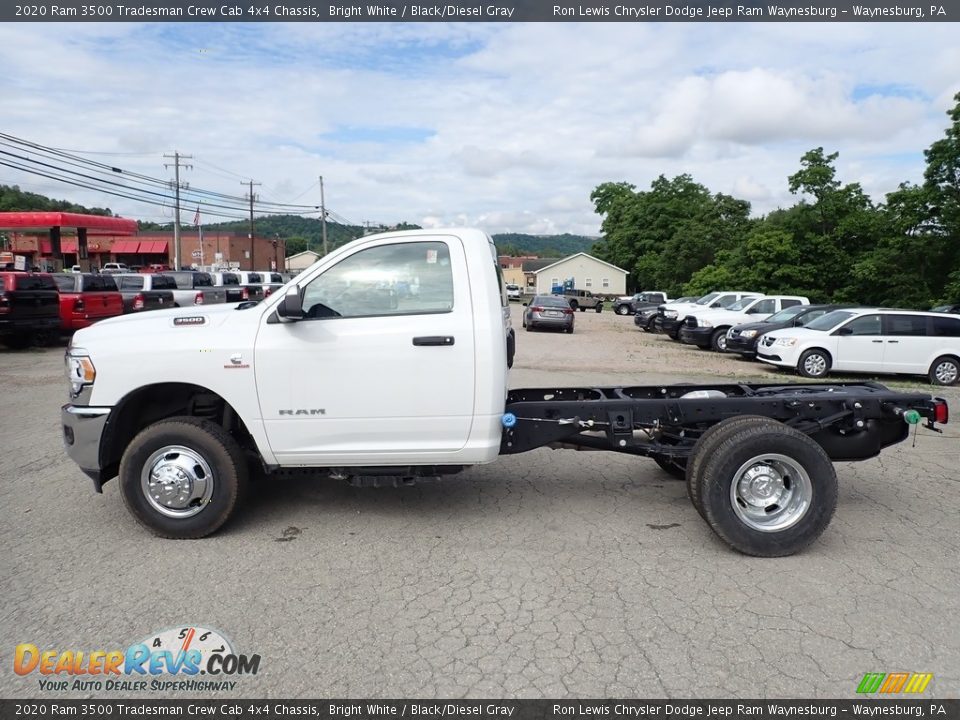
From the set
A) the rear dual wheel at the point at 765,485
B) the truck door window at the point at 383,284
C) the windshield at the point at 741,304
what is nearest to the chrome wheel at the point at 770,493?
the rear dual wheel at the point at 765,485

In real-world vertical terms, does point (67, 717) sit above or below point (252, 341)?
below

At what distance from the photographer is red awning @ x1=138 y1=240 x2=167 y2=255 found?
290 feet

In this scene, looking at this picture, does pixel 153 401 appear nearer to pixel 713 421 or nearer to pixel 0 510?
pixel 0 510

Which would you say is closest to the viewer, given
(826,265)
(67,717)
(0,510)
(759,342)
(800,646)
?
(67,717)

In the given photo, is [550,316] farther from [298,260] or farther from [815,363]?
[298,260]

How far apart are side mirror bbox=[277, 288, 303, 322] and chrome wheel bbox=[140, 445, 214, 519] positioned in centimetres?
116

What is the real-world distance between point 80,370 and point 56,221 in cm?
4179

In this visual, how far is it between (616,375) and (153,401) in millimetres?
9997

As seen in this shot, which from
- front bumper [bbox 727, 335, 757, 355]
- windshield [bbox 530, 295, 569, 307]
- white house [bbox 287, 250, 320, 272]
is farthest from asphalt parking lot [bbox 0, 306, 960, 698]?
white house [bbox 287, 250, 320, 272]

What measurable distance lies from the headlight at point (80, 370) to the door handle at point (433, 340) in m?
2.21

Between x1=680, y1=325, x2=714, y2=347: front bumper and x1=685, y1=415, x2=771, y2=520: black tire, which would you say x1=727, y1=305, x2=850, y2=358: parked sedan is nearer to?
x1=680, y1=325, x2=714, y2=347: front bumper

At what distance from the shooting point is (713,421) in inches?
196

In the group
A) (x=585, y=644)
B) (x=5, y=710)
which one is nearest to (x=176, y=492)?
(x=5, y=710)

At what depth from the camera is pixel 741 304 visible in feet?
74.5
